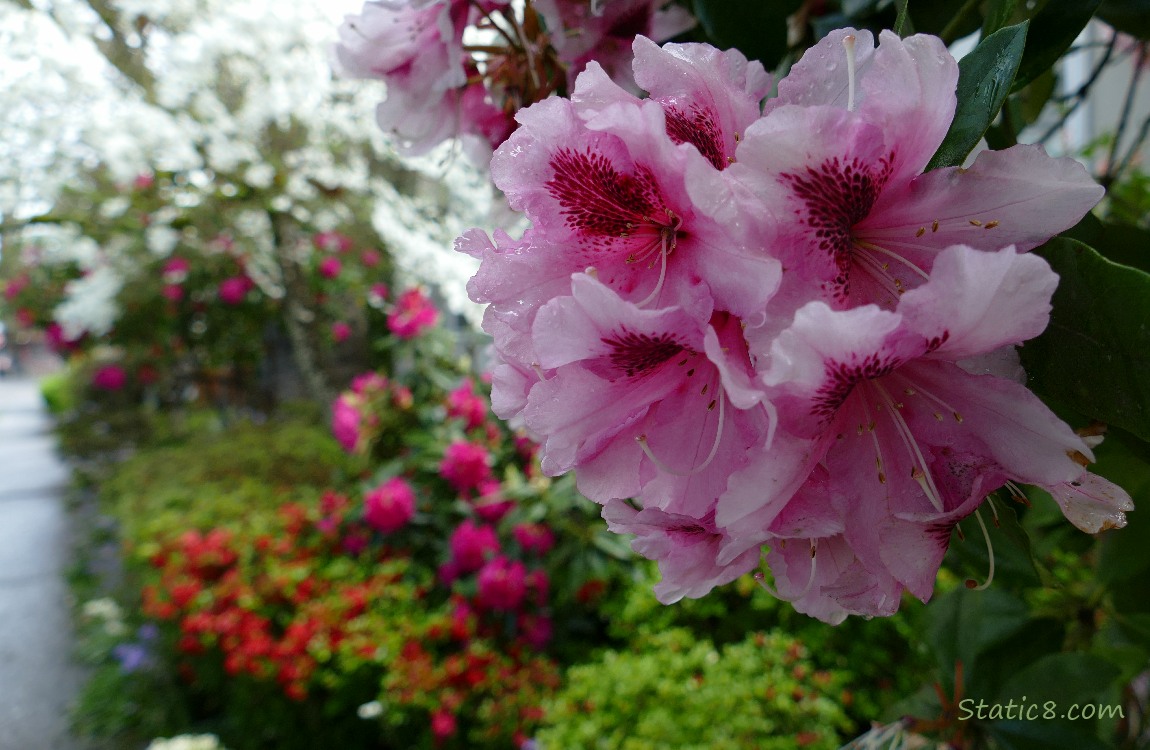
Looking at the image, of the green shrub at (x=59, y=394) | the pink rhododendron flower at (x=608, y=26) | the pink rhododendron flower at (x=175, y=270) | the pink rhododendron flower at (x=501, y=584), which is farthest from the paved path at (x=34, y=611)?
the pink rhododendron flower at (x=608, y=26)

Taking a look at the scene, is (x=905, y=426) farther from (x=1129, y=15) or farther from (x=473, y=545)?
(x=473, y=545)

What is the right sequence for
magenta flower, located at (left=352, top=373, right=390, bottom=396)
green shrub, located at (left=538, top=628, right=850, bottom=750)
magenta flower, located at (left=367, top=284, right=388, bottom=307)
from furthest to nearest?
magenta flower, located at (left=367, top=284, right=388, bottom=307) → magenta flower, located at (left=352, top=373, right=390, bottom=396) → green shrub, located at (left=538, top=628, right=850, bottom=750)

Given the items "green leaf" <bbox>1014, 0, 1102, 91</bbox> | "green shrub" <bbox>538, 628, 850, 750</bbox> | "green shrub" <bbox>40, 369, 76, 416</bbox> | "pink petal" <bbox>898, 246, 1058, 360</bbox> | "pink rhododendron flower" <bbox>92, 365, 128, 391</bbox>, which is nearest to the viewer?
"pink petal" <bbox>898, 246, 1058, 360</bbox>

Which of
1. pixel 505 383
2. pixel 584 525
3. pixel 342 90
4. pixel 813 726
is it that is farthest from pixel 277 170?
pixel 505 383

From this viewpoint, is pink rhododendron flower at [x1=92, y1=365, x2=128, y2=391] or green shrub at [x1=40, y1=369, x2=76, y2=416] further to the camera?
green shrub at [x1=40, y1=369, x2=76, y2=416]

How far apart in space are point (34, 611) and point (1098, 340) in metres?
4.92

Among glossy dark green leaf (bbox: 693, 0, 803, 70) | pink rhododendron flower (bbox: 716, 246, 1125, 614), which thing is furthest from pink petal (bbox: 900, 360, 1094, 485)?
glossy dark green leaf (bbox: 693, 0, 803, 70)

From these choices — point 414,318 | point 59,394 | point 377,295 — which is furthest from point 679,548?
point 59,394

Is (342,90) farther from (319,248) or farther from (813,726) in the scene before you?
(813,726)

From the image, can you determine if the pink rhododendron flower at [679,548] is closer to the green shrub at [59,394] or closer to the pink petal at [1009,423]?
the pink petal at [1009,423]

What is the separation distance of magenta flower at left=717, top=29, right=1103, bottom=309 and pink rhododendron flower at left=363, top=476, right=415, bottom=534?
216 centimetres

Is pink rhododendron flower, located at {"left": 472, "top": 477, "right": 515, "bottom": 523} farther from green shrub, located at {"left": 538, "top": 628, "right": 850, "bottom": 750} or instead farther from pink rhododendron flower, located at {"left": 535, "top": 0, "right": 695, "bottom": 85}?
pink rhododendron flower, located at {"left": 535, "top": 0, "right": 695, "bottom": 85}

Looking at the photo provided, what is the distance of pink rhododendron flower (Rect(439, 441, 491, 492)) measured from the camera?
2061mm

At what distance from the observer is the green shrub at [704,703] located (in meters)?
1.40
